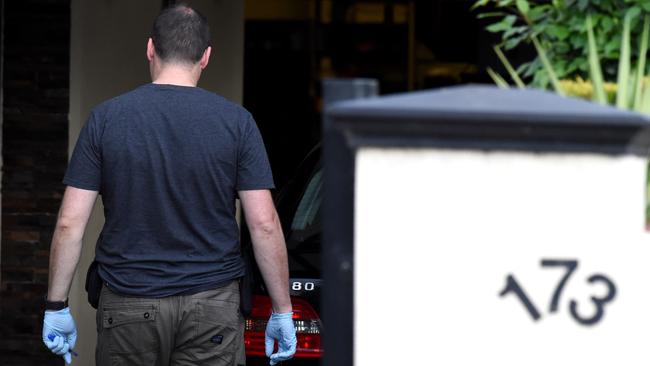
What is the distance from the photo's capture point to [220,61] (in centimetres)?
996

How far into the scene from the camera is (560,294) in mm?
2713

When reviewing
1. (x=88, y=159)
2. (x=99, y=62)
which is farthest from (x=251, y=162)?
(x=99, y=62)

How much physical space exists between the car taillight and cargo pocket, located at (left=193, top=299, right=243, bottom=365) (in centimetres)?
49

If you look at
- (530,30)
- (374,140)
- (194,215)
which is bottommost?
(194,215)

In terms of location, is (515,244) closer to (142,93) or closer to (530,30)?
(530,30)

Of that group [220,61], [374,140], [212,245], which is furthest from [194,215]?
[220,61]

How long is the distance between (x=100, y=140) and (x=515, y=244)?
2.26 metres

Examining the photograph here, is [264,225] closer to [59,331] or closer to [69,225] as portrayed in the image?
[69,225]

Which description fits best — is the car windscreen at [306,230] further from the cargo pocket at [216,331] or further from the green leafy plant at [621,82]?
the green leafy plant at [621,82]

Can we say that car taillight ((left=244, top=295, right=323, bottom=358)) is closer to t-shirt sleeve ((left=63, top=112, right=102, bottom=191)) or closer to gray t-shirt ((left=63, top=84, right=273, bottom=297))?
gray t-shirt ((left=63, top=84, right=273, bottom=297))

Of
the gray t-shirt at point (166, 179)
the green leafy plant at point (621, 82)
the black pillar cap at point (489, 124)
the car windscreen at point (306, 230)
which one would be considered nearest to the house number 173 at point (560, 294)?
the black pillar cap at point (489, 124)

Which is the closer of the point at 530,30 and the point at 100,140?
the point at 530,30

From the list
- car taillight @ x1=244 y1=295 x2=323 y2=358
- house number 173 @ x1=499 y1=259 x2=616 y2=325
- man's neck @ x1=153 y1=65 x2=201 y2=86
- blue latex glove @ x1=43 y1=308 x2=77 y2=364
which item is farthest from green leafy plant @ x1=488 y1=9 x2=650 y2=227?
blue latex glove @ x1=43 y1=308 x2=77 y2=364

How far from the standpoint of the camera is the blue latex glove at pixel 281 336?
5.02 m
